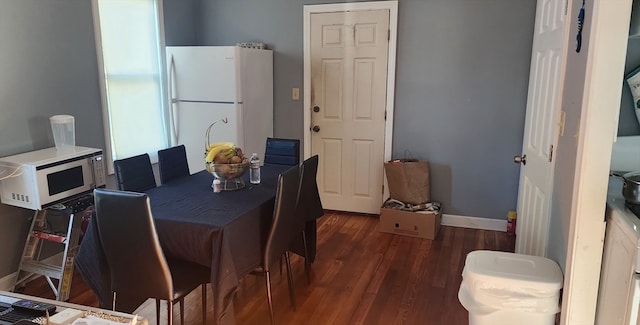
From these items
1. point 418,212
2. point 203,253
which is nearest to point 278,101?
point 418,212

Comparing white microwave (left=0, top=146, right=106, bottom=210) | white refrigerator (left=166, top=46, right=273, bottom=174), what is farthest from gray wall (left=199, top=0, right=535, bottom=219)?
white microwave (left=0, top=146, right=106, bottom=210)

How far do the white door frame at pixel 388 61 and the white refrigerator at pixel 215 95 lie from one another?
43 centimetres

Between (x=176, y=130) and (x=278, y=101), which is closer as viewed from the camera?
(x=176, y=130)

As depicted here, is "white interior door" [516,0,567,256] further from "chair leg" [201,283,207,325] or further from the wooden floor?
"chair leg" [201,283,207,325]

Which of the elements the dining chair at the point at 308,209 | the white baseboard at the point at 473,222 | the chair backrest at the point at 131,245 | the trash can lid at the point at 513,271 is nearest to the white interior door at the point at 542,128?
the trash can lid at the point at 513,271

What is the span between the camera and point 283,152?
351 centimetres

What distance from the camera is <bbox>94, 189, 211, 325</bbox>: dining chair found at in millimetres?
2010

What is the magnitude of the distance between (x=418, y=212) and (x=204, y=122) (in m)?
2.17

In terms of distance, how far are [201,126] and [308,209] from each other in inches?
68.4

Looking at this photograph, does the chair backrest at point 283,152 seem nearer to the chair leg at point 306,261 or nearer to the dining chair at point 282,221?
the chair leg at point 306,261

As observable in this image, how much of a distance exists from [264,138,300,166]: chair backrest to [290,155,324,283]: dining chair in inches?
15.2

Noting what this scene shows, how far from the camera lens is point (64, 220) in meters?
3.19

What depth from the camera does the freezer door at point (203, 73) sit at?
4.07 metres

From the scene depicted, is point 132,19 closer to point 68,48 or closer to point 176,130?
point 68,48
